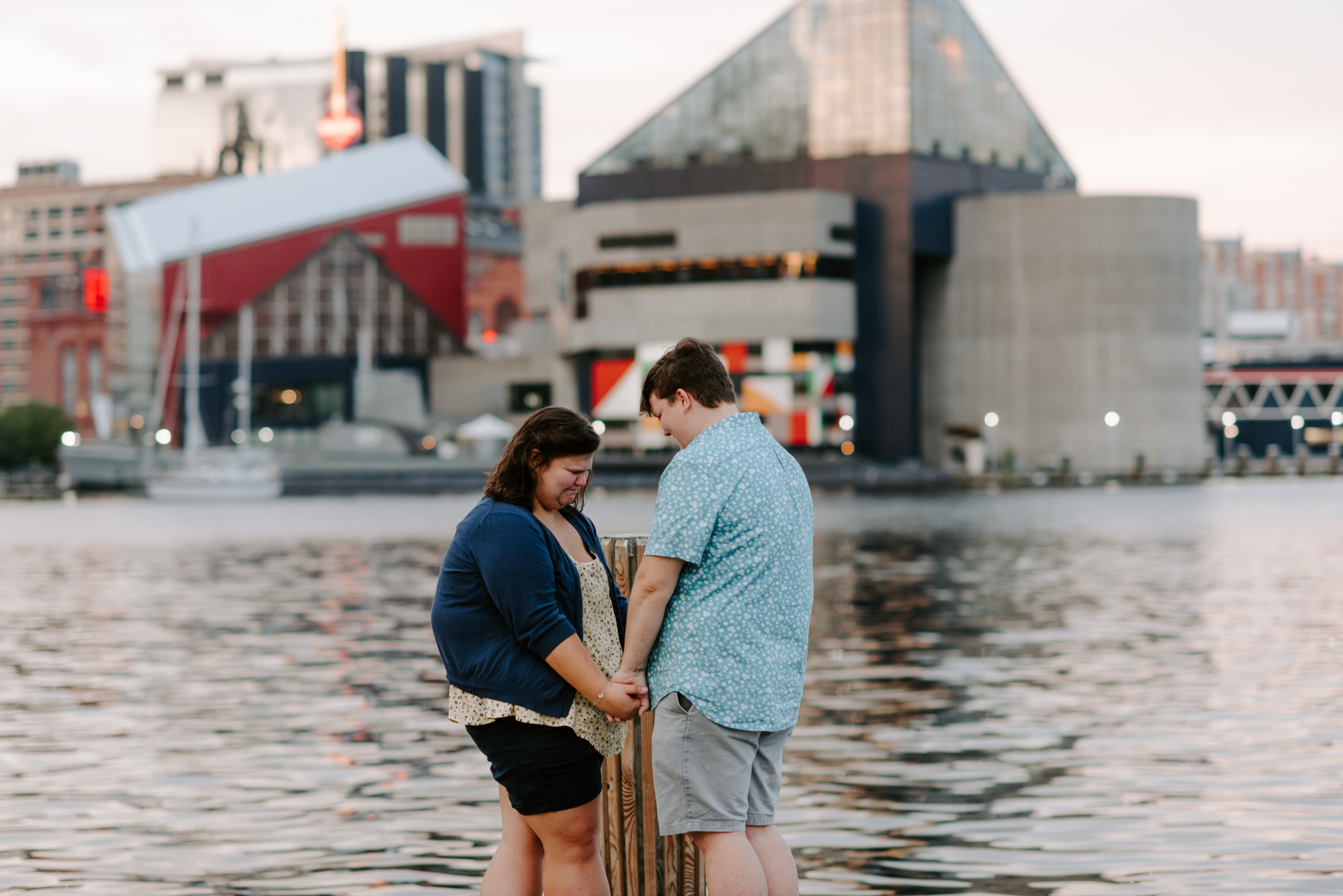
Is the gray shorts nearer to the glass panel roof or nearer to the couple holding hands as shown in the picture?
the couple holding hands

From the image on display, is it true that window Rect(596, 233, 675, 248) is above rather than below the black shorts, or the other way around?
above

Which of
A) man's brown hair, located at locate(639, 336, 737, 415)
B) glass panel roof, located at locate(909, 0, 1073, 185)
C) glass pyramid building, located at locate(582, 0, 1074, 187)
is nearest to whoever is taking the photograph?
man's brown hair, located at locate(639, 336, 737, 415)

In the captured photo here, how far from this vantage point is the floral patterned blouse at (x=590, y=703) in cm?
484

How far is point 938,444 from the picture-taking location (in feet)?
367

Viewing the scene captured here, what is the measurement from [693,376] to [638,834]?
5.15 feet

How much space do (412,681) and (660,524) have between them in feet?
30.0

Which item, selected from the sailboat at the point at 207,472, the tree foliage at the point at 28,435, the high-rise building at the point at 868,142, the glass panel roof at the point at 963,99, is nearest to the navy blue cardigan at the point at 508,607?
the sailboat at the point at 207,472

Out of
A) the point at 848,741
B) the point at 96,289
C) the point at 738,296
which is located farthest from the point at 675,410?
the point at 96,289

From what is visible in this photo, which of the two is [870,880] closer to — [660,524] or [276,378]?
[660,524]

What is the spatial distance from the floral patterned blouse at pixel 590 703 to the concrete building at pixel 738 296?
92735 mm

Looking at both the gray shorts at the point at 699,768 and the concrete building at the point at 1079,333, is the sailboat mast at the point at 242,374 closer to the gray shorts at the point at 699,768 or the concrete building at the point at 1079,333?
the concrete building at the point at 1079,333

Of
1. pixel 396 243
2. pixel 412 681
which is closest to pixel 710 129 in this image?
pixel 396 243

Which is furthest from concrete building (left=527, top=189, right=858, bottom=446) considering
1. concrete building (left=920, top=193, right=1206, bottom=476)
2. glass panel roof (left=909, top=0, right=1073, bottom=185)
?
concrete building (left=920, top=193, right=1206, bottom=476)

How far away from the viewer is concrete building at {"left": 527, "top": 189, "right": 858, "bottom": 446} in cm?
10050
